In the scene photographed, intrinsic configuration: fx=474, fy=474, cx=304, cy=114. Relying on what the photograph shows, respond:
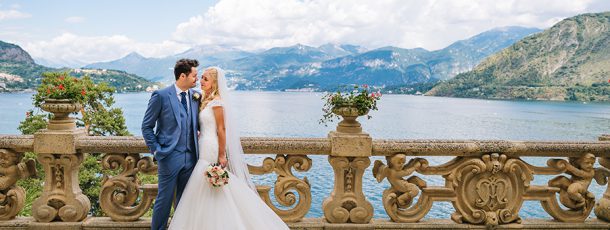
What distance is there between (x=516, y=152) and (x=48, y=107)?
518 centimetres

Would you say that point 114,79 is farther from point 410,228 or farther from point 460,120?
point 410,228

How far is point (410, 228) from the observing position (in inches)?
214

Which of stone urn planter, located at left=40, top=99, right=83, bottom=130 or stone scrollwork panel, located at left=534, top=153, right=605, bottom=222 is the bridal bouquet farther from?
stone scrollwork panel, located at left=534, top=153, right=605, bottom=222

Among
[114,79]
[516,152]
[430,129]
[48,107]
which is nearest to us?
[48,107]

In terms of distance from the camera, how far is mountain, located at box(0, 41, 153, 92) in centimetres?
14238

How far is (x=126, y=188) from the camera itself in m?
5.23

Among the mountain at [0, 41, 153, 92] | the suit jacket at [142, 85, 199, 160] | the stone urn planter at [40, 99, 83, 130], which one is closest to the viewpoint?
the suit jacket at [142, 85, 199, 160]

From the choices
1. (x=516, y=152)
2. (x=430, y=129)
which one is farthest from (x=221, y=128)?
(x=430, y=129)

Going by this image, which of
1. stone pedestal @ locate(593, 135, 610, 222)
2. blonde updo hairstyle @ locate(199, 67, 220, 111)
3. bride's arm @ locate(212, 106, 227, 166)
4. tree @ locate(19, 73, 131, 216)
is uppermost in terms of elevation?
blonde updo hairstyle @ locate(199, 67, 220, 111)

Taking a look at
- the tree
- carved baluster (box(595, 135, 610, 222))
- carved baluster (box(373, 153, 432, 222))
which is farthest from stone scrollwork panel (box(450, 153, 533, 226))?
the tree

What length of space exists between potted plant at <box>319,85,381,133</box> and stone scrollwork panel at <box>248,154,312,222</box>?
0.58 metres

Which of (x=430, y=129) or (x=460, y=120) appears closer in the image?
(x=430, y=129)

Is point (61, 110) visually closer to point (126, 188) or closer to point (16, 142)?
point (16, 142)

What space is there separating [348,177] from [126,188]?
97.1 inches
